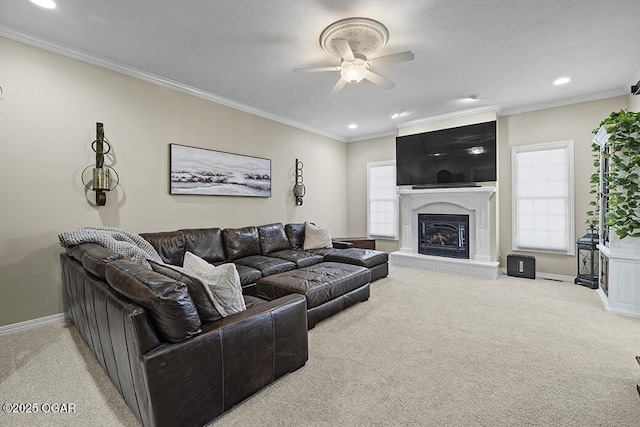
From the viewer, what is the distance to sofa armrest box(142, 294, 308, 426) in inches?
54.7

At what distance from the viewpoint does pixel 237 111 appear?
184 inches

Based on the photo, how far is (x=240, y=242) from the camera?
165 inches

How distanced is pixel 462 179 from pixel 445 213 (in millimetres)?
683

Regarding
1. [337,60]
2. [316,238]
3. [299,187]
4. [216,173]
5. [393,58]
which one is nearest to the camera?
[393,58]

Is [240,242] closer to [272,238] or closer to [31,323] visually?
[272,238]

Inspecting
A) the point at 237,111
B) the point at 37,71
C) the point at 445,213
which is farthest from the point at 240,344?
the point at 445,213

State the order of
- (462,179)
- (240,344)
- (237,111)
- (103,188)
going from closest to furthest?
(240,344), (103,188), (237,111), (462,179)

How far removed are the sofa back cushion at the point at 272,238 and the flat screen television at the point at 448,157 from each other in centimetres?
265

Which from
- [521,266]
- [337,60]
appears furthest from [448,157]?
[337,60]

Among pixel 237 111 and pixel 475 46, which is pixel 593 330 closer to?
pixel 475 46

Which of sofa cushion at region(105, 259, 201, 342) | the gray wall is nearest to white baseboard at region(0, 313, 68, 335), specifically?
the gray wall

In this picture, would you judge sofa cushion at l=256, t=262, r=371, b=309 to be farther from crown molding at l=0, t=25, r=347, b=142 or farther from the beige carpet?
crown molding at l=0, t=25, r=347, b=142

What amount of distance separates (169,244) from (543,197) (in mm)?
5621

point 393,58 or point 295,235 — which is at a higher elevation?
point 393,58
